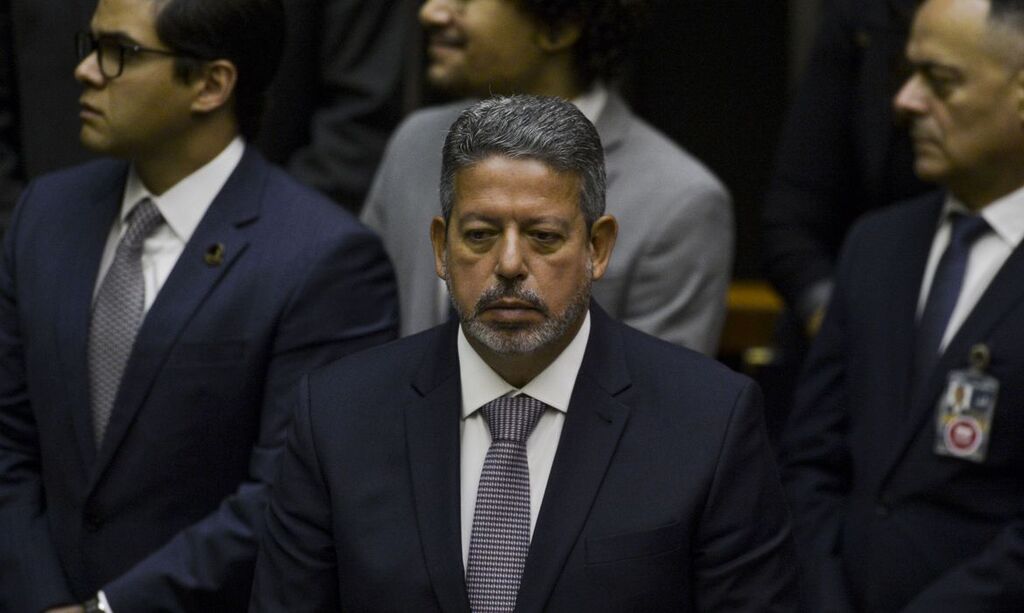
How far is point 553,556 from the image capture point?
8.23ft

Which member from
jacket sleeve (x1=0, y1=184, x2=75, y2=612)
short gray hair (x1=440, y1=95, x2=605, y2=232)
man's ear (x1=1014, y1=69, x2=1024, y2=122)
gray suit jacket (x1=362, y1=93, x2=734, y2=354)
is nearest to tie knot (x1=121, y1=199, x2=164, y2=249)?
jacket sleeve (x1=0, y1=184, x2=75, y2=612)

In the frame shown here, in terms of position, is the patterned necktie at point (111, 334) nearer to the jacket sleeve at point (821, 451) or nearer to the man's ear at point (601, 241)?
the man's ear at point (601, 241)

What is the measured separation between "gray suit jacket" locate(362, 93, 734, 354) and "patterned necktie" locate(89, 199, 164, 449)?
657 mm

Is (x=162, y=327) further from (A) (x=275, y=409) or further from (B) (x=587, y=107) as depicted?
(B) (x=587, y=107)

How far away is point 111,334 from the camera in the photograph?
126 inches

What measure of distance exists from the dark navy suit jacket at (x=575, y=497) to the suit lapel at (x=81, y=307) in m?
0.65

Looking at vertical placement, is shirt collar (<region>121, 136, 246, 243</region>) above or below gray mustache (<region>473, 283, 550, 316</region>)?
below

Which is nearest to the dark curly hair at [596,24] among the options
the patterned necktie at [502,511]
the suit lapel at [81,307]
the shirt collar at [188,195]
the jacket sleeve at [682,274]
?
the jacket sleeve at [682,274]

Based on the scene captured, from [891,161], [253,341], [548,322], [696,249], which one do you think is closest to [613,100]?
[696,249]

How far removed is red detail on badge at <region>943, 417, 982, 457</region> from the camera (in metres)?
→ 3.27

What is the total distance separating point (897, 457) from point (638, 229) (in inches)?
26.2

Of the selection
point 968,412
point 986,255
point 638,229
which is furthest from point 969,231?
point 638,229

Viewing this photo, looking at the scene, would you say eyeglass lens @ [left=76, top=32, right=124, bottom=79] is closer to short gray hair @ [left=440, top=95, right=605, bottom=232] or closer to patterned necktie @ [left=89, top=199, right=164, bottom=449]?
patterned necktie @ [left=89, top=199, right=164, bottom=449]

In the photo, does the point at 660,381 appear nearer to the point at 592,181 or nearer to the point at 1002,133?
the point at 592,181
